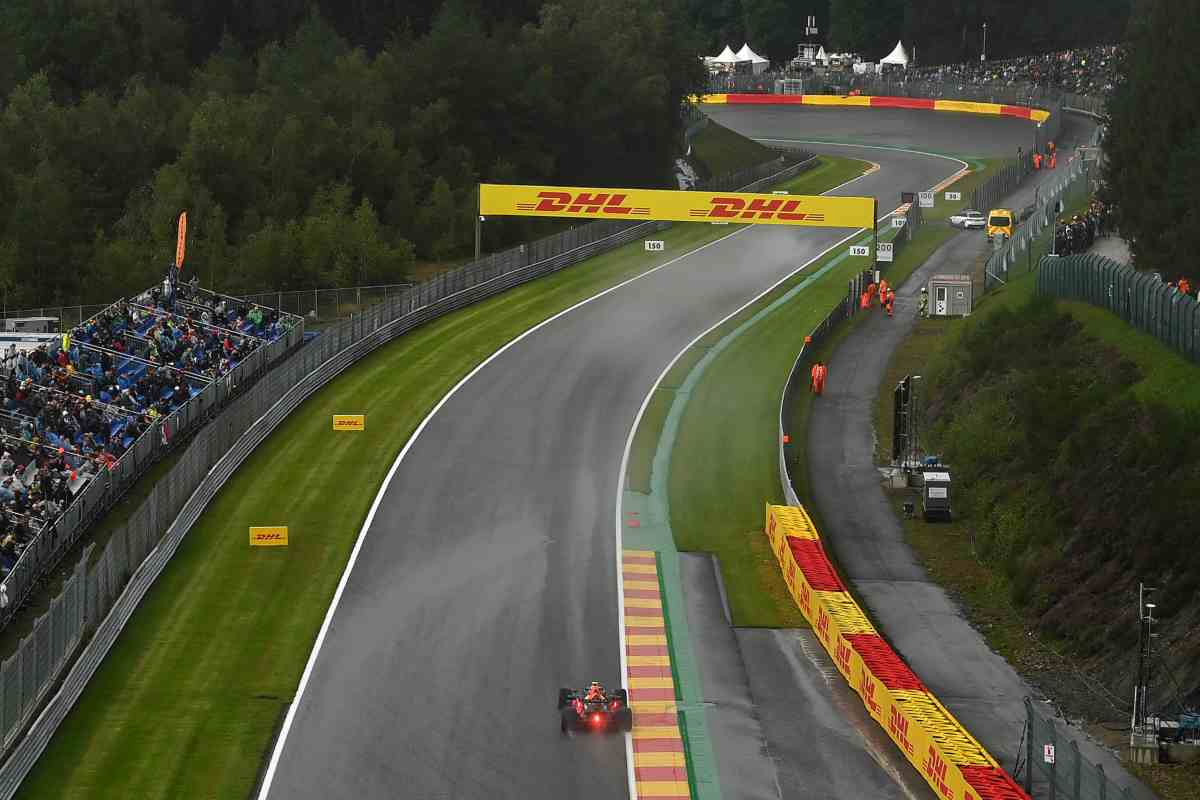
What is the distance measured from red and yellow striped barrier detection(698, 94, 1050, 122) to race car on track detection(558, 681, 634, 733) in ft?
356

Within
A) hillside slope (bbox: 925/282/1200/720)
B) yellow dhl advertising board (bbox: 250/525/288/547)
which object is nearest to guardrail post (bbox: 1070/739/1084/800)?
hillside slope (bbox: 925/282/1200/720)

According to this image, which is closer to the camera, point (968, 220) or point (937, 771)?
point (937, 771)

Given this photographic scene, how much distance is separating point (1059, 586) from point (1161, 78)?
39.3 m

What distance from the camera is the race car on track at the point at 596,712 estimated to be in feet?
111

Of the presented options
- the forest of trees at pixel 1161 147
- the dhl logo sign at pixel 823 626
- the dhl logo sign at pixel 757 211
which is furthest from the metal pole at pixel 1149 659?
the dhl logo sign at pixel 757 211

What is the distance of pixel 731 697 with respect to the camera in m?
36.3

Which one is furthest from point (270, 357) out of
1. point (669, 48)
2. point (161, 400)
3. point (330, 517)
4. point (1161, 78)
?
point (669, 48)

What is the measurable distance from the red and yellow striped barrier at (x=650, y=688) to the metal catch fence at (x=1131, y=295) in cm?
1591

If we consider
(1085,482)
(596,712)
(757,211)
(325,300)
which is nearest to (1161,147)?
(757,211)

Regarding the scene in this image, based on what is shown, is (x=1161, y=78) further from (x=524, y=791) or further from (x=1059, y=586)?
(x=524, y=791)

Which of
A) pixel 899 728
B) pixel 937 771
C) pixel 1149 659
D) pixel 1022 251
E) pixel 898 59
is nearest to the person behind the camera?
pixel 937 771

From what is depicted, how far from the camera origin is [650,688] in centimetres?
3647

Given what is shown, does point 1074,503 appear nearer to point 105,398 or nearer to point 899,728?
point 899,728

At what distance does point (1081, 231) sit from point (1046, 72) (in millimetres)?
86779
